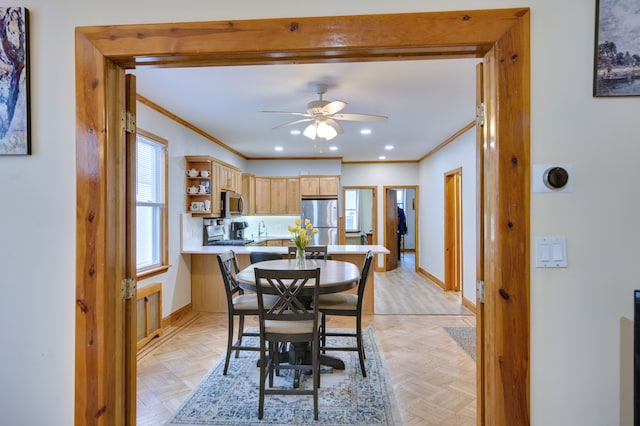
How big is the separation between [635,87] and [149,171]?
13.1 ft

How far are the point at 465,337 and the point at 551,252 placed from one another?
2808 millimetres

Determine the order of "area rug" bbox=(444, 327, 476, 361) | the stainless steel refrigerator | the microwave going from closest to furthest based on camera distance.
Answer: "area rug" bbox=(444, 327, 476, 361) < the microwave < the stainless steel refrigerator

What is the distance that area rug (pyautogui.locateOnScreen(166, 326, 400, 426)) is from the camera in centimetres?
224

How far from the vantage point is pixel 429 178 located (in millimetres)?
6969

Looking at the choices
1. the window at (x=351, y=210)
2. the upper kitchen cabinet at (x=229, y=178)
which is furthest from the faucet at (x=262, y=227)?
the window at (x=351, y=210)

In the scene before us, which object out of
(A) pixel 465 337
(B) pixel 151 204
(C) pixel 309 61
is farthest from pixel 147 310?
(A) pixel 465 337

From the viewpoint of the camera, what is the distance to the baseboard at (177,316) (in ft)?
13.3

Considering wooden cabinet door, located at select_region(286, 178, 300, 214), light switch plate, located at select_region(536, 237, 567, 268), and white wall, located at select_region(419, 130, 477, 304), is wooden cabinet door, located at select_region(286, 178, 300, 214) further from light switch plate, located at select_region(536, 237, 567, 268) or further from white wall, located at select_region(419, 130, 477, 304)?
light switch plate, located at select_region(536, 237, 567, 268)

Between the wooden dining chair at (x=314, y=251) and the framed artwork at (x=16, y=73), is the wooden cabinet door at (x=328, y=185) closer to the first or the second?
the wooden dining chair at (x=314, y=251)

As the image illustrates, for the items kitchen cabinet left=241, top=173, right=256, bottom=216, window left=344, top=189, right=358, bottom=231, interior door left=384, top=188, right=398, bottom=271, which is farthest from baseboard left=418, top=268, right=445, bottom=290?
kitchen cabinet left=241, top=173, right=256, bottom=216

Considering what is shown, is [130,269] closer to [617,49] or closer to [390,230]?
[617,49]

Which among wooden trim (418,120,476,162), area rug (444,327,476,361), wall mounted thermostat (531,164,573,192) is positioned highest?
wooden trim (418,120,476,162)

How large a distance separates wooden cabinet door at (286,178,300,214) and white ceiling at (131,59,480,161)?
1748 millimetres

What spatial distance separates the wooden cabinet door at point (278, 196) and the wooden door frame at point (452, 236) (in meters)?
3.15
